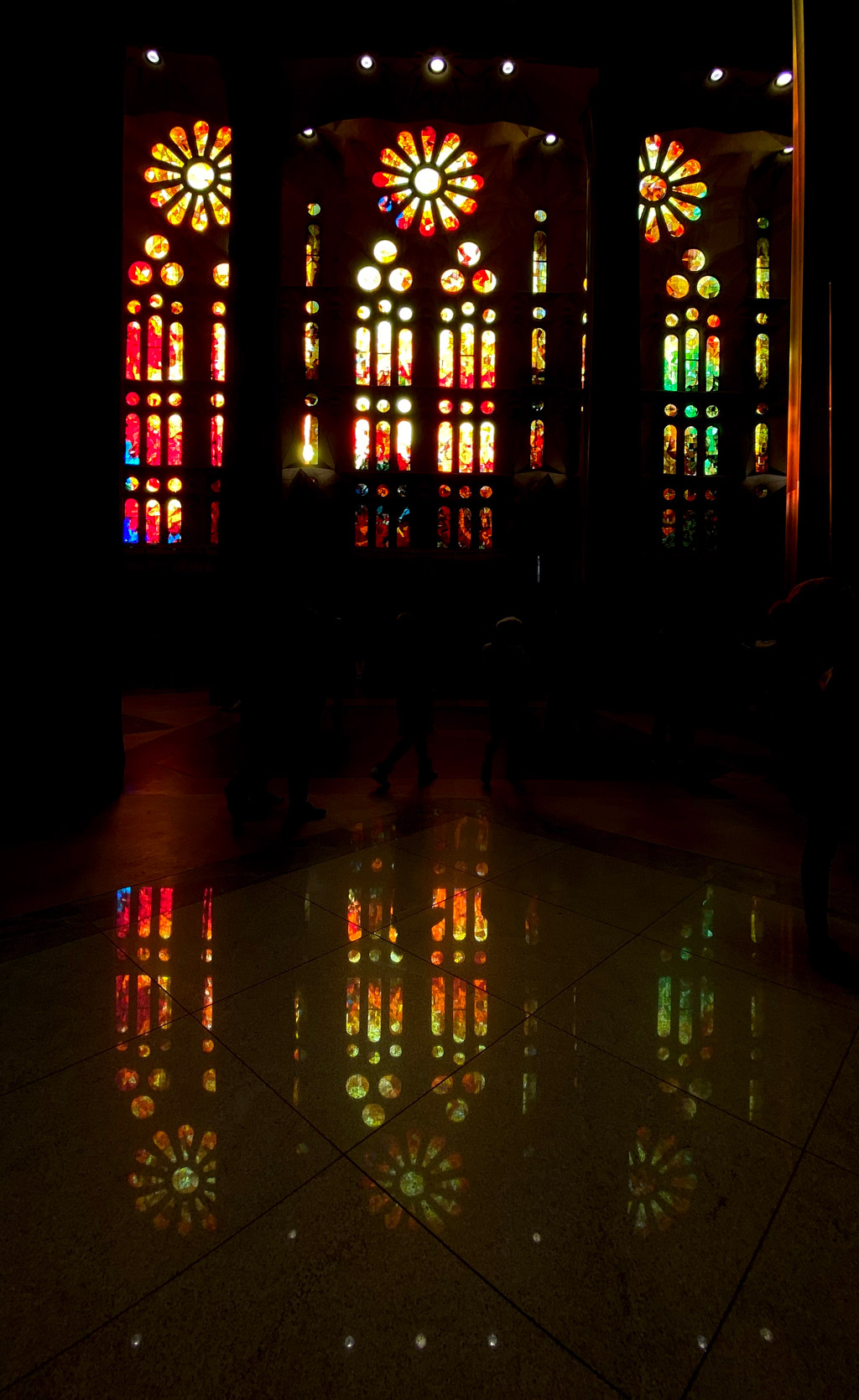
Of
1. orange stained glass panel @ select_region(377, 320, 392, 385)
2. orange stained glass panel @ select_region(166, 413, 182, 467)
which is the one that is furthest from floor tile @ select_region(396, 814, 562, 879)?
orange stained glass panel @ select_region(377, 320, 392, 385)

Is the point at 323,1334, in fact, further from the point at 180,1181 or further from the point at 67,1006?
the point at 67,1006

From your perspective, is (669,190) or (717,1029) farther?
(669,190)

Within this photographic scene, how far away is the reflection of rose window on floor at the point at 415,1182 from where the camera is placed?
1.42 meters

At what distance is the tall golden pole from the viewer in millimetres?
6137

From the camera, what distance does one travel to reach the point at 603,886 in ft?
11.0

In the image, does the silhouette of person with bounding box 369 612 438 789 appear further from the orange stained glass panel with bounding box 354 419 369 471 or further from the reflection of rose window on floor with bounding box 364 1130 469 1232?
the orange stained glass panel with bounding box 354 419 369 471

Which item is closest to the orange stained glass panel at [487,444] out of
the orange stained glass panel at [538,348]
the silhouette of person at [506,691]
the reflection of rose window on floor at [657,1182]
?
the orange stained glass panel at [538,348]

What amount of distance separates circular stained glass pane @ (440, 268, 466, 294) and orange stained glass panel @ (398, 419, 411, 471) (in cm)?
443

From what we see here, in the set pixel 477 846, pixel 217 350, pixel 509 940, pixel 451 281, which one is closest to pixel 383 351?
pixel 451 281

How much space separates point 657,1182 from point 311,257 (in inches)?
917

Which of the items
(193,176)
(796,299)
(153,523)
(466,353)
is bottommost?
(796,299)

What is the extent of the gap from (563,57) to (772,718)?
1937 cm

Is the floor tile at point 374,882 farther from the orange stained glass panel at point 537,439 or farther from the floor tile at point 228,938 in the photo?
the orange stained glass panel at point 537,439

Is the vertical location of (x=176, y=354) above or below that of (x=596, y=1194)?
above
